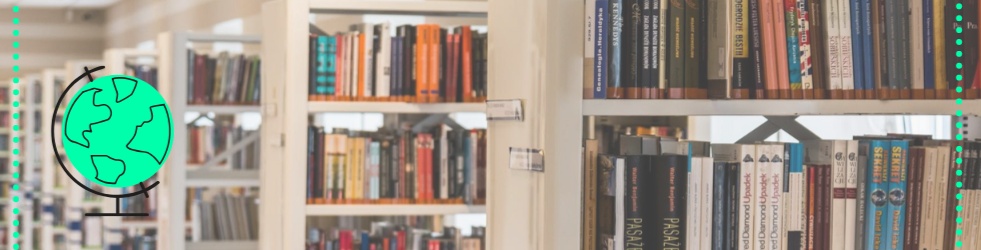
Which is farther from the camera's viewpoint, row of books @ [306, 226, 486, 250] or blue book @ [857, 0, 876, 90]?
row of books @ [306, 226, 486, 250]

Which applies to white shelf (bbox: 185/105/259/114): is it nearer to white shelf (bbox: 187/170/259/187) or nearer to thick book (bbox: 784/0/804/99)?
white shelf (bbox: 187/170/259/187)

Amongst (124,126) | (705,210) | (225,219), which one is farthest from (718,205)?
(225,219)

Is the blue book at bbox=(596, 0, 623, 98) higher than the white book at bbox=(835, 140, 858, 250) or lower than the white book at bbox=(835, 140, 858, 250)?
higher

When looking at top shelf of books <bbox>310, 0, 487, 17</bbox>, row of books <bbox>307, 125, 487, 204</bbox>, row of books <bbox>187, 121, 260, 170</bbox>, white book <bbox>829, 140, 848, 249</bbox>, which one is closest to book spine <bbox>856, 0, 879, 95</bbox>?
white book <bbox>829, 140, 848, 249</bbox>

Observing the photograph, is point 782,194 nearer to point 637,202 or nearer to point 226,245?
point 637,202

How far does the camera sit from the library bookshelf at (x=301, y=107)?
321 centimetres

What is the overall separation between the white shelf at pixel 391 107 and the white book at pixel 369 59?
0.06 meters

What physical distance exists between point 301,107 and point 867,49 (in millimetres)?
1680

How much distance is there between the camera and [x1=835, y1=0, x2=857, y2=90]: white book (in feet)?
6.32

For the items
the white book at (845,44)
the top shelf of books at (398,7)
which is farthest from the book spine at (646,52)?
the top shelf of books at (398,7)

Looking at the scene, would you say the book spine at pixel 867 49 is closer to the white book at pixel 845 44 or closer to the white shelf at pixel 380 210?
the white book at pixel 845 44

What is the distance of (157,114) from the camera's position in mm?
4285

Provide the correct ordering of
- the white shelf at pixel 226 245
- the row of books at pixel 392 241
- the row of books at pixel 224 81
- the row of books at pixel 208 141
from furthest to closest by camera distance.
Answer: the row of books at pixel 208 141
the row of books at pixel 224 81
the white shelf at pixel 226 245
the row of books at pixel 392 241

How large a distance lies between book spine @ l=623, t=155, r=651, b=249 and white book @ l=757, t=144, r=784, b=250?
0.20 meters
